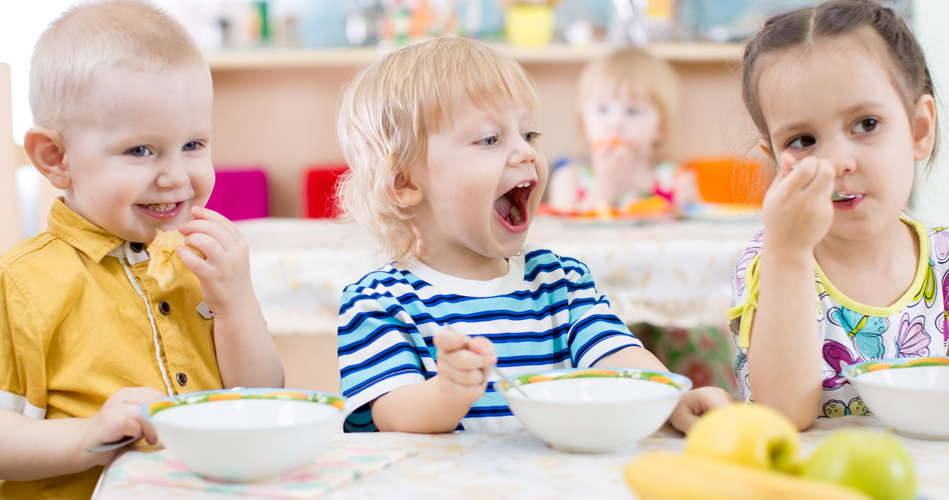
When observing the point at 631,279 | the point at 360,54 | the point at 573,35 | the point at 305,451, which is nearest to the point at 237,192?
the point at 360,54

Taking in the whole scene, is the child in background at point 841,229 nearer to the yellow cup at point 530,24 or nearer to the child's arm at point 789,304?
the child's arm at point 789,304

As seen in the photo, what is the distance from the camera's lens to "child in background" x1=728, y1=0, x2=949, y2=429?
78 centimetres

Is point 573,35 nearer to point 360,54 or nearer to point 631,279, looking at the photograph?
point 360,54

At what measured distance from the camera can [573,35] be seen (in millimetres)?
3902

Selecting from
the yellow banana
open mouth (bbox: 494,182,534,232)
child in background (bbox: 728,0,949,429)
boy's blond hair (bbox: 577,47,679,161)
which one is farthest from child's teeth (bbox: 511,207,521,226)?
boy's blond hair (bbox: 577,47,679,161)

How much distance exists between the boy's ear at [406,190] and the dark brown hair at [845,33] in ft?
1.50

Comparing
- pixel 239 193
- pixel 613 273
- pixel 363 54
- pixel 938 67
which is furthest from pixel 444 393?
pixel 239 193

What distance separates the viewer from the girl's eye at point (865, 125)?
887 mm

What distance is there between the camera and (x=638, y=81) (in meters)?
3.11

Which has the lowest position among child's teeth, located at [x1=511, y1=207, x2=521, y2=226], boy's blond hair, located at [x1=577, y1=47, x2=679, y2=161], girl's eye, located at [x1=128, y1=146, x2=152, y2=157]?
child's teeth, located at [x1=511, y1=207, x2=521, y2=226]

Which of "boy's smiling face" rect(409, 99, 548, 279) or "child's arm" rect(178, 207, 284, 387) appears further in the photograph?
"boy's smiling face" rect(409, 99, 548, 279)

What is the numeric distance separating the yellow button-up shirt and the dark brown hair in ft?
2.56

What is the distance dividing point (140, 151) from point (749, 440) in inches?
29.3

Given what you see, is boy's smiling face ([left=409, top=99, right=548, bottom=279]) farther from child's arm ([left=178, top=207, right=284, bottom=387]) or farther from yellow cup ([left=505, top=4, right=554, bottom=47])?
yellow cup ([left=505, top=4, right=554, bottom=47])
